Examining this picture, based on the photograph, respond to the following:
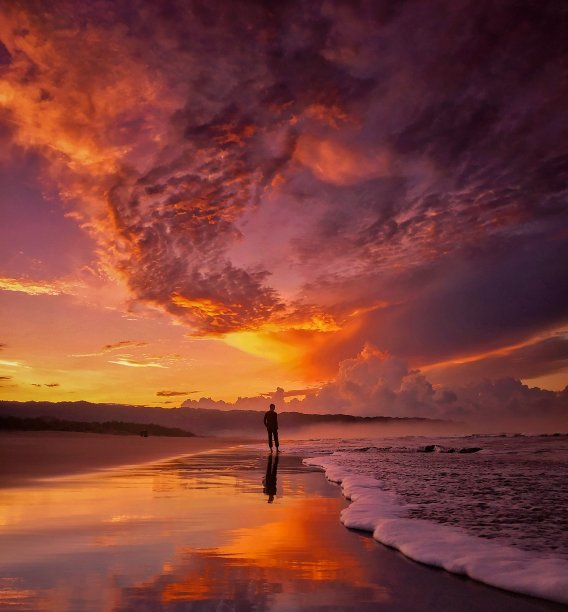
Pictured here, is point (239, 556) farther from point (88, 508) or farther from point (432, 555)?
point (88, 508)

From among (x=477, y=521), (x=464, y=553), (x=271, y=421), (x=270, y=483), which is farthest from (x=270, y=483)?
(x=271, y=421)

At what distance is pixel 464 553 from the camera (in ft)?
16.3

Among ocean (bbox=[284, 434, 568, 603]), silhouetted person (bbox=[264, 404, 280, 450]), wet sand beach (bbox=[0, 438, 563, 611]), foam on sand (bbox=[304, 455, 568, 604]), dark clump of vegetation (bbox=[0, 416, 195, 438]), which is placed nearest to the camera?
wet sand beach (bbox=[0, 438, 563, 611])

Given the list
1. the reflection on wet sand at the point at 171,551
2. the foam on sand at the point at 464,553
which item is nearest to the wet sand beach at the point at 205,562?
the reflection on wet sand at the point at 171,551

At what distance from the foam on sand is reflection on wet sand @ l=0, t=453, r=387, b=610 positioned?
0.46m

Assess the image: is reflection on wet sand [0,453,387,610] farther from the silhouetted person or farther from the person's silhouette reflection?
the silhouetted person

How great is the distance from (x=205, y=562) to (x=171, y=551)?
20.8 inches

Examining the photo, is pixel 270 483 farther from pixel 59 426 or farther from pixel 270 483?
pixel 59 426

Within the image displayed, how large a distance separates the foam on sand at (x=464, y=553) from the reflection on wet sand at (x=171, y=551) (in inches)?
18.0

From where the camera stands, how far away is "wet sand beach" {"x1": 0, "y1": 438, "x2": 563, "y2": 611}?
366cm

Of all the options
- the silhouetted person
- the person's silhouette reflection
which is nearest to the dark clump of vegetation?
the silhouetted person

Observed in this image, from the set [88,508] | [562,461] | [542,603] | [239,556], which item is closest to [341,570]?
[239,556]

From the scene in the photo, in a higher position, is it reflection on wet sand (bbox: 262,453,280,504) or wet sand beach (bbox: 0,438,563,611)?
reflection on wet sand (bbox: 262,453,280,504)

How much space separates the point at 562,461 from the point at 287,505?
39.5 feet
